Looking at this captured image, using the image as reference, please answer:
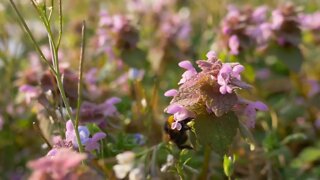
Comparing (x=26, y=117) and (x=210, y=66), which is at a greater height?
(x=210, y=66)

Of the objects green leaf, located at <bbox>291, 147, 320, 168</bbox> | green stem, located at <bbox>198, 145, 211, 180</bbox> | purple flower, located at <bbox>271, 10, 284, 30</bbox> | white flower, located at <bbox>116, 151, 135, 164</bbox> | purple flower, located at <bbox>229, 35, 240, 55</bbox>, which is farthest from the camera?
purple flower, located at <bbox>271, 10, 284, 30</bbox>

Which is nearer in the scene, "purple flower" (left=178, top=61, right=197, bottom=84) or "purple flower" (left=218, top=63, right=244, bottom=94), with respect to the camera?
"purple flower" (left=218, top=63, right=244, bottom=94)

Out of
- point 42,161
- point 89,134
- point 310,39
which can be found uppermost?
point 42,161

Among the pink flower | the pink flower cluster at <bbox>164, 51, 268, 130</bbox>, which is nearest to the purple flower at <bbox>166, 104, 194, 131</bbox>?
the pink flower cluster at <bbox>164, 51, 268, 130</bbox>

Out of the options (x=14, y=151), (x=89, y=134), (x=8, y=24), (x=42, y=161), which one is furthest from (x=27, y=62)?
(x=42, y=161)

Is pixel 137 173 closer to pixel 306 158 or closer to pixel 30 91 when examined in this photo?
pixel 30 91

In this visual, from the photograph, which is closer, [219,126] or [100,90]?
[219,126]

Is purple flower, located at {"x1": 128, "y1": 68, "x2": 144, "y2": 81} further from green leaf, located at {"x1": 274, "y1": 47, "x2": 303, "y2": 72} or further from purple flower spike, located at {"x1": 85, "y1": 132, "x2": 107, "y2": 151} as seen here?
purple flower spike, located at {"x1": 85, "y1": 132, "x2": 107, "y2": 151}

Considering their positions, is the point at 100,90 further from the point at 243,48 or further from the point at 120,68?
the point at 243,48
